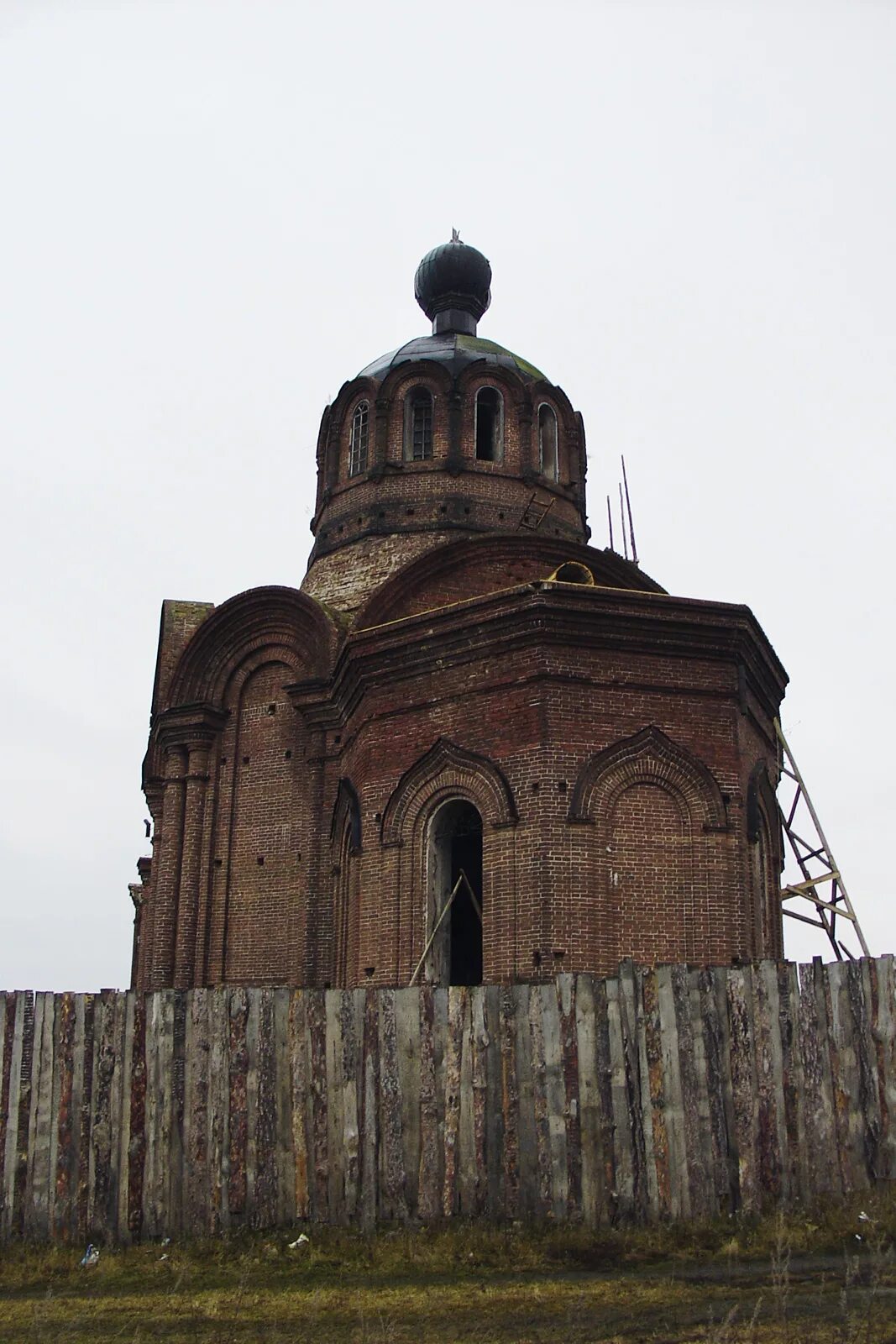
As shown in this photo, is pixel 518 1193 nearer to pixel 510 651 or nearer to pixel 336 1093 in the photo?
pixel 336 1093

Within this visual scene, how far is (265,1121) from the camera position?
28.2ft

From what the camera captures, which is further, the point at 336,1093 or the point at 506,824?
the point at 506,824

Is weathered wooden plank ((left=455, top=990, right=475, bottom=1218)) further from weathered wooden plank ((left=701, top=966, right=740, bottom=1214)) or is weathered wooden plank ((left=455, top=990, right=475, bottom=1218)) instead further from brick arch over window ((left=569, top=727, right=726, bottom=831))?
brick arch over window ((left=569, top=727, right=726, bottom=831))

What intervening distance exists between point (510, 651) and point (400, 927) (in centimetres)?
320

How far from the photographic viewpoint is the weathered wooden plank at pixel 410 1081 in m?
8.38

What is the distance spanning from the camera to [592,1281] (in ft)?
23.7

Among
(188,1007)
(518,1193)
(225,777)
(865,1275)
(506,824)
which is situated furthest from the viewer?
(225,777)

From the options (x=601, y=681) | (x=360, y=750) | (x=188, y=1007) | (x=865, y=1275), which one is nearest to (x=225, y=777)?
(x=360, y=750)

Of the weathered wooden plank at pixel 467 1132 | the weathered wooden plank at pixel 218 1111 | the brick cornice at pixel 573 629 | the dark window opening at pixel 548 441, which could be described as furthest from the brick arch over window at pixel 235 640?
the weathered wooden plank at pixel 467 1132

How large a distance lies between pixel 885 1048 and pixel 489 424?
15.3 meters

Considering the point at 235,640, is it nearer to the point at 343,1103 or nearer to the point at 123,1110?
the point at 123,1110

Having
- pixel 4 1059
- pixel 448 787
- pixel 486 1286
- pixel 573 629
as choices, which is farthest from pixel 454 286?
pixel 486 1286

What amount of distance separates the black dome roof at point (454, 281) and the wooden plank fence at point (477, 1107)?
1799cm

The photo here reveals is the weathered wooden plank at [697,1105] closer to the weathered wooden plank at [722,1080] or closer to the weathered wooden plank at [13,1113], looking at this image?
the weathered wooden plank at [722,1080]
